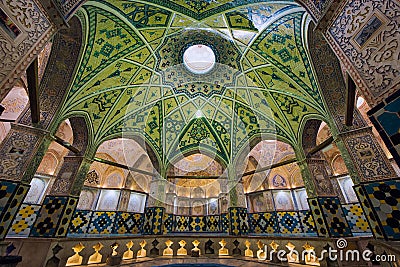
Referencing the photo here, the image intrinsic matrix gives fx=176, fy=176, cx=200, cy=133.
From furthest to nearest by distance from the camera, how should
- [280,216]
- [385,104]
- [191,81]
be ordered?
[280,216], [191,81], [385,104]

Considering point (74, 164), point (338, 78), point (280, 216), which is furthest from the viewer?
point (280, 216)

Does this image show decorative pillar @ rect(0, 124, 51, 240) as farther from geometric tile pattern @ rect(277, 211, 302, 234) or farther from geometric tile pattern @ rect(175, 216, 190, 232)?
geometric tile pattern @ rect(277, 211, 302, 234)

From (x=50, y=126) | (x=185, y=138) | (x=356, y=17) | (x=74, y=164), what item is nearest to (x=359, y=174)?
(x=356, y=17)

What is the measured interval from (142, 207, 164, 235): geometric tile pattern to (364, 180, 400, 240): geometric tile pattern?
23.1 ft

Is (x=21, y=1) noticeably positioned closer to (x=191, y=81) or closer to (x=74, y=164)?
(x=74, y=164)

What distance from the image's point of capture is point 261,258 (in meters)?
5.95

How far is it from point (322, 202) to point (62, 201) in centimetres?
845

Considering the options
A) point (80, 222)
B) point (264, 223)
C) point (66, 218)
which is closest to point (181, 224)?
point (264, 223)

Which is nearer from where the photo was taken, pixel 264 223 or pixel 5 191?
pixel 5 191

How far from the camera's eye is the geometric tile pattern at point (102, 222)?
9379 millimetres

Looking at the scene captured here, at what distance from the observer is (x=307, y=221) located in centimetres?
939

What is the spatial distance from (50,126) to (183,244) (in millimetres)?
6200

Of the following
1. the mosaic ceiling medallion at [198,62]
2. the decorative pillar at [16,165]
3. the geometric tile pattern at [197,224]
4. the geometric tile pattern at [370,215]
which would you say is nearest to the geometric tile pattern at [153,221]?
the geometric tile pattern at [197,224]

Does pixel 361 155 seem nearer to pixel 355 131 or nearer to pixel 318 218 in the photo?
pixel 355 131
